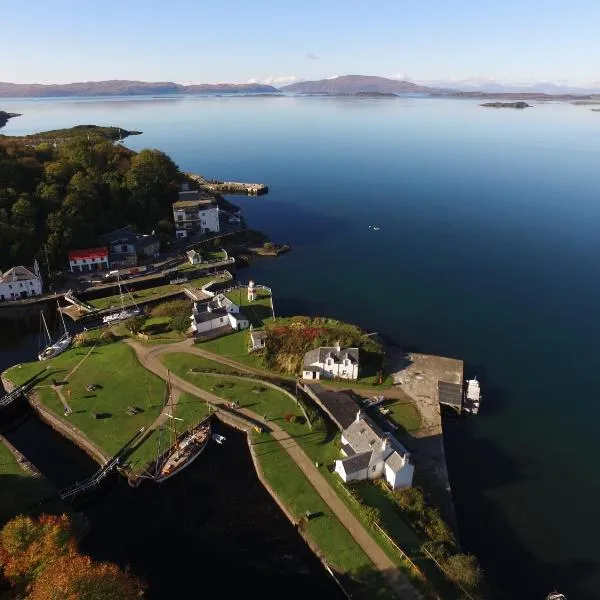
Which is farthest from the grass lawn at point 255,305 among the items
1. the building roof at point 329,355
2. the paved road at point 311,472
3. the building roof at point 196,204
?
the building roof at point 196,204

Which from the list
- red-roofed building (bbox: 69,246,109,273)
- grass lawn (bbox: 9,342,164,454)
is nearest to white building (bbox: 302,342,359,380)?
grass lawn (bbox: 9,342,164,454)

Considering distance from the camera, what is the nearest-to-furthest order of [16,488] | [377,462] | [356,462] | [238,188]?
1. [16,488]
2. [356,462]
3. [377,462]
4. [238,188]

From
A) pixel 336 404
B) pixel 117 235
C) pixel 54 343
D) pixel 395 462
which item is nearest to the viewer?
pixel 395 462

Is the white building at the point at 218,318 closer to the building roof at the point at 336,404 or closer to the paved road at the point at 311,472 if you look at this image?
the paved road at the point at 311,472

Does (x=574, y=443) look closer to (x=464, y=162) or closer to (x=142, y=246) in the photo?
(x=142, y=246)

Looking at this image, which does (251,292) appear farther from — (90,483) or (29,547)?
(29,547)

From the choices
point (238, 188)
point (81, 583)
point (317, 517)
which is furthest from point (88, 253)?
point (238, 188)
